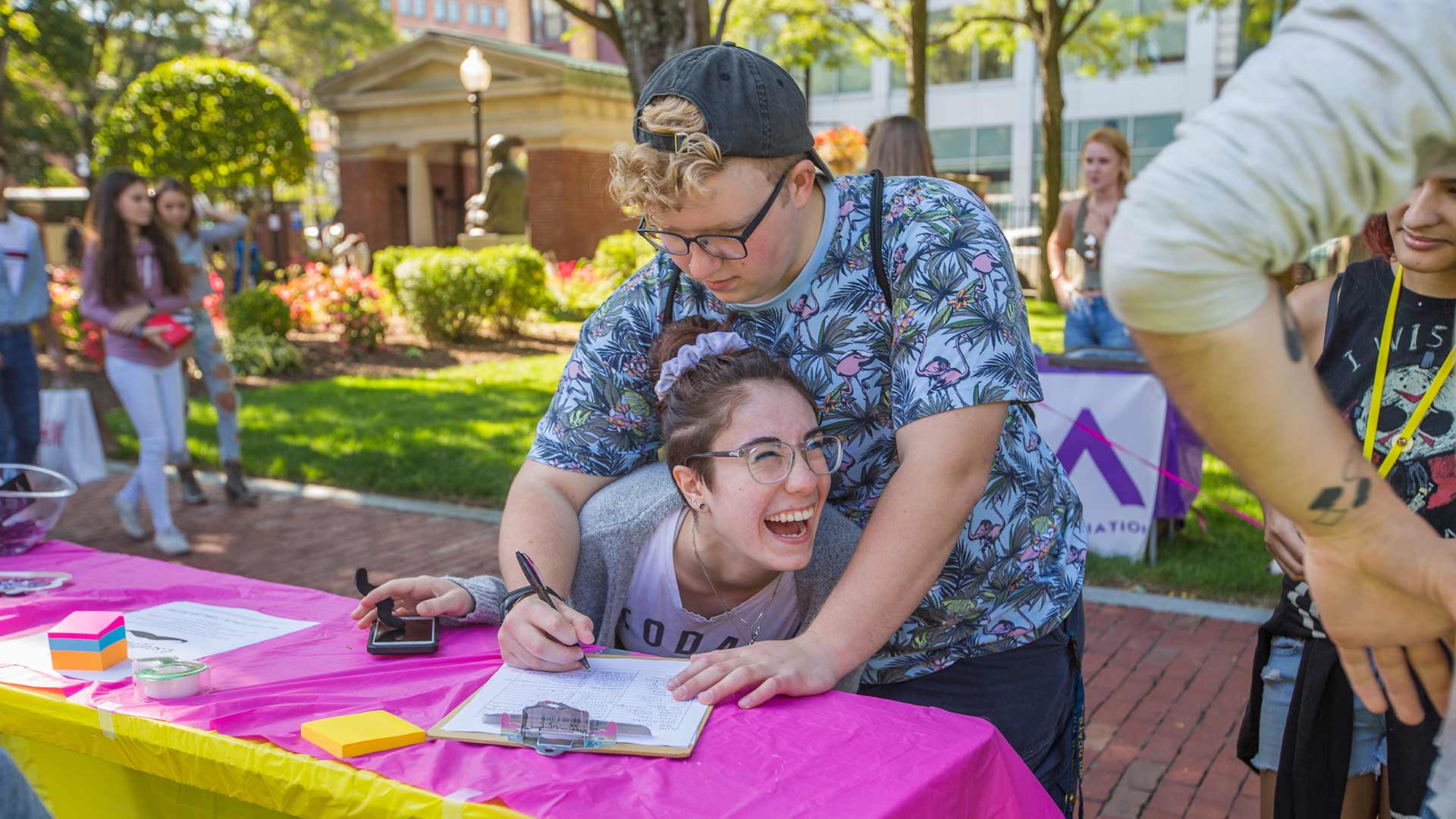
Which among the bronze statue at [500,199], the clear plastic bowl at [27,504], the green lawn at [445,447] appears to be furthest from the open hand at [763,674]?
the bronze statue at [500,199]

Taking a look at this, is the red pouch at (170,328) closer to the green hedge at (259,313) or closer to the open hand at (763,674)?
the open hand at (763,674)

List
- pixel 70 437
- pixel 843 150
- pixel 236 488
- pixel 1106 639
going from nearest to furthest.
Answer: pixel 1106 639 < pixel 70 437 < pixel 236 488 < pixel 843 150

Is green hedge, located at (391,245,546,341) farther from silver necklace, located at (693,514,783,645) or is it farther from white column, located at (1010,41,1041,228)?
white column, located at (1010,41,1041,228)

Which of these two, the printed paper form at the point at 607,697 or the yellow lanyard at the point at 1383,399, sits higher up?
the yellow lanyard at the point at 1383,399

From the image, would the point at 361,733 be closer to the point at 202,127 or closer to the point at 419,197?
the point at 202,127

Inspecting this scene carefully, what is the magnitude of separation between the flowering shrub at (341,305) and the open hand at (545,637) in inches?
472

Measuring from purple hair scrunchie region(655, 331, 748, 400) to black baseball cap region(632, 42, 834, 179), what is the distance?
37 centimetres

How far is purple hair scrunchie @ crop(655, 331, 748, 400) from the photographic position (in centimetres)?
216

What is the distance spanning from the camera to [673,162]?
1.90 meters

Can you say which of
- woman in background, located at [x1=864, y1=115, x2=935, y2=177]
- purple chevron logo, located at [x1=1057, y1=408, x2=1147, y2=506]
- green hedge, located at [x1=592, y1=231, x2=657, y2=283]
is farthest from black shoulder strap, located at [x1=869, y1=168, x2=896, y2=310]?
green hedge, located at [x1=592, y1=231, x2=657, y2=283]

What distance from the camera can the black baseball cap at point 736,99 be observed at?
1.91m

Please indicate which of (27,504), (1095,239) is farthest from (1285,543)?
(1095,239)

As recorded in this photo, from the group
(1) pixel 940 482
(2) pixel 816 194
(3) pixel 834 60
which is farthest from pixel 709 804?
(3) pixel 834 60

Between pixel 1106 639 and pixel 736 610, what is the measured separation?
309 centimetres
